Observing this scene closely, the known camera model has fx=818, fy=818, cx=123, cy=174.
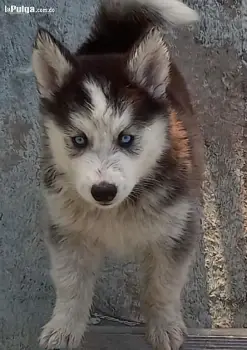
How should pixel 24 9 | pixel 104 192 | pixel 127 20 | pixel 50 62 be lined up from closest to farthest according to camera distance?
pixel 104 192 < pixel 50 62 < pixel 127 20 < pixel 24 9

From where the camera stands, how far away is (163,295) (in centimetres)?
211

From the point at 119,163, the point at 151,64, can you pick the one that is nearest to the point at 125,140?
the point at 119,163

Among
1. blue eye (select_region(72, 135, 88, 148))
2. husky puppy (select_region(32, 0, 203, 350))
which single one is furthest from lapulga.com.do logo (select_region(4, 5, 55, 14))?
blue eye (select_region(72, 135, 88, 148))

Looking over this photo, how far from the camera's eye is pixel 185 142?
2084 mm

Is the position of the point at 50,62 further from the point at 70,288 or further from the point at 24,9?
the point at 24,9

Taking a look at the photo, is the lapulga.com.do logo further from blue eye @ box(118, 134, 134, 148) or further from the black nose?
the black nose

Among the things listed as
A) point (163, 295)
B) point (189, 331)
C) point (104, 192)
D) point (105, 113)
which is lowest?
point (189, 331)

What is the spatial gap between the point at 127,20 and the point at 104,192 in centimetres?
67

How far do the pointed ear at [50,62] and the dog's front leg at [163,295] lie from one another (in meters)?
0.48

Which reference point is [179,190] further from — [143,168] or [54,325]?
[54,325]

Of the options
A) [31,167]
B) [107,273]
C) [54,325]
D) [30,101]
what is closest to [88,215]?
[54,325]

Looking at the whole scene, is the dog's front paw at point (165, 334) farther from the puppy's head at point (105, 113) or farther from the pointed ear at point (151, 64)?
the pointed ear at point (151, 64)

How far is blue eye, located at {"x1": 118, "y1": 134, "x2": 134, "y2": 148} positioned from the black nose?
0.38ft


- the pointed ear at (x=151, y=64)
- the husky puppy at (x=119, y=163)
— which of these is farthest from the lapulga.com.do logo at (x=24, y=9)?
the pointed ear at (x=151, y=64)
